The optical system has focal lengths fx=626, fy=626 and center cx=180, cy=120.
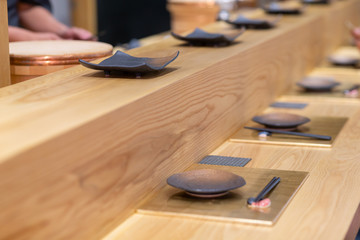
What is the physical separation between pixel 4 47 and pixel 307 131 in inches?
48.2

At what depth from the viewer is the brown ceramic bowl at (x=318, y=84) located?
3379 millimetres

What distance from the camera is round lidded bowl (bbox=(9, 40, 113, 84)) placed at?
7.24ft

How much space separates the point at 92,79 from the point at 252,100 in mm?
1059

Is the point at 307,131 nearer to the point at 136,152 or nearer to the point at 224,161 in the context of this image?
the point at 224,161

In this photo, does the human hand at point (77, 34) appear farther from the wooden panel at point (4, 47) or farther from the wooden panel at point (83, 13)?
the wooden panel at point (83, 13)

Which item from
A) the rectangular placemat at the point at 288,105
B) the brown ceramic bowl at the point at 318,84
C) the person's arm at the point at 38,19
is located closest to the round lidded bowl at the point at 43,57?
the rectangular placemat at the point at 288,105

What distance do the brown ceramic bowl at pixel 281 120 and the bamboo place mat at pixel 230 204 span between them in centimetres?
63

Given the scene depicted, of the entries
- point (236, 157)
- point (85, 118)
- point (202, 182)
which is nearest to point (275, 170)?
point (236, 157)

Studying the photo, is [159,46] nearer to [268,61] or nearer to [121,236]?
[268,61]

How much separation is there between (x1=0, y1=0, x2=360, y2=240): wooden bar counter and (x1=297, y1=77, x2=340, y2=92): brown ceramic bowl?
773mm

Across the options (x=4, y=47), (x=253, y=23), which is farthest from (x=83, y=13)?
(x=4, y=47)

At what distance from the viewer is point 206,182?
173cm

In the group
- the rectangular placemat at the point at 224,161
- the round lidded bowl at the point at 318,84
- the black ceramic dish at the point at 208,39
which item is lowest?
the round lidded bowl at the point at 318,84

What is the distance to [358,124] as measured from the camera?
8.90ft
